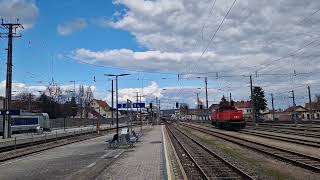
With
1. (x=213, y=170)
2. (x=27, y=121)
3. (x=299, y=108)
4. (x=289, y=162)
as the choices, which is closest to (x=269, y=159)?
(x=289, y=162)

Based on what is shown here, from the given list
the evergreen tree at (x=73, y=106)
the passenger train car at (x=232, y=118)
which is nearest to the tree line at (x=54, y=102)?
the evergreen tree at (x=73, y=106)

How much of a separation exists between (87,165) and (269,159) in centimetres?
813

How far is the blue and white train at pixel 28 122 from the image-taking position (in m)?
56.2

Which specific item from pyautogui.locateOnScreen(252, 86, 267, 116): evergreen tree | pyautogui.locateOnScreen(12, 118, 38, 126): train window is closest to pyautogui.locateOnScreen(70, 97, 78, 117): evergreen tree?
pyautogui.locateOnScreen(252, 86, 267, 116): evergreen tree

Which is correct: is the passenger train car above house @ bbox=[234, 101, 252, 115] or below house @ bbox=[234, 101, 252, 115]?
below

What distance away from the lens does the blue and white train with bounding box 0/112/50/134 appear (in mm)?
56219

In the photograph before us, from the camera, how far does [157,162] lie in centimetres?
1866

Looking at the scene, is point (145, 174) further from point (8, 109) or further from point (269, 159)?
point (8, 109)

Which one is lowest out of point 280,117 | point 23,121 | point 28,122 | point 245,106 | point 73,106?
point 28,122

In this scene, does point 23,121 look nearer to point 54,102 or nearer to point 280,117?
point 54,102

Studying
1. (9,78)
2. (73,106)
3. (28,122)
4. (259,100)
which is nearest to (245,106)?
(259,100)

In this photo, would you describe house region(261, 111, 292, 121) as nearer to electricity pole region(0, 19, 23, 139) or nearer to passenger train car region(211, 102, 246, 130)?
passenger train car region(211, 102, 246, 130)

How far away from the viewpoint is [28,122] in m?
60.7

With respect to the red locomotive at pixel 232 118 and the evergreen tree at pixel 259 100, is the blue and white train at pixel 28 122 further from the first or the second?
the evergreen tree at pixel 259 100
